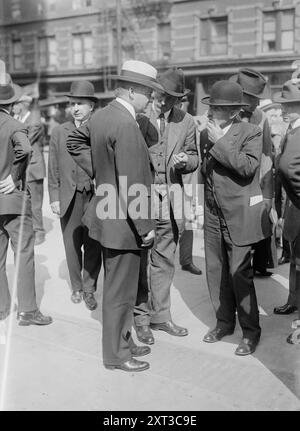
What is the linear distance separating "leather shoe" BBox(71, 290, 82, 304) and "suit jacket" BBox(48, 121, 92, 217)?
79cm

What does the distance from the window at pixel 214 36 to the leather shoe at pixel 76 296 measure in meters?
21.9

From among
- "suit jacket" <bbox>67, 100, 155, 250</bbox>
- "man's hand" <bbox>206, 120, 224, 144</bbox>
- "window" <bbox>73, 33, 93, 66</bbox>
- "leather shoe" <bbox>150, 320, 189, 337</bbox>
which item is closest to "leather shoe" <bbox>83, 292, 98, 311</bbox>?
"leather shoe" <bbox>150, 320, 189, 337</bbox>

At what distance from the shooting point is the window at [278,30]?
2292cm

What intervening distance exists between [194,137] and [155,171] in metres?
0.49

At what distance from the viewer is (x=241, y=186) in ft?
13.5

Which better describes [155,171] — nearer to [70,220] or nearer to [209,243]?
[209,243]

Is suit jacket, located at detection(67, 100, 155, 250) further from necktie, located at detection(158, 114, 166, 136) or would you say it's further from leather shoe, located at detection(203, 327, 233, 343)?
leather shoe, located at detection(203, 327, 233, 343)

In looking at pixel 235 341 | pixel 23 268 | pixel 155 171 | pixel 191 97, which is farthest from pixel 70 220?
pixel 191 97

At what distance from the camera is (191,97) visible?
25859 mm

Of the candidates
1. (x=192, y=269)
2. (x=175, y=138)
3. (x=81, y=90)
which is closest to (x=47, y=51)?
(x=192, y=269)

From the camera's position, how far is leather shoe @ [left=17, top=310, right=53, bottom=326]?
4.72 m

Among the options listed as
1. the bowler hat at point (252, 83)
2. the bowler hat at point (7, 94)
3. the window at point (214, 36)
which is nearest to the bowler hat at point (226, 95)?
the bowler hat at point (252, 83)

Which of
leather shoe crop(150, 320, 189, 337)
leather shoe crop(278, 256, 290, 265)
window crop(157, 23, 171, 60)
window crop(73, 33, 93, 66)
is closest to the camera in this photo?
leather shoe crop(150, 320, 189, 337)

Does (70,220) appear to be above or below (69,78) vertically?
below
